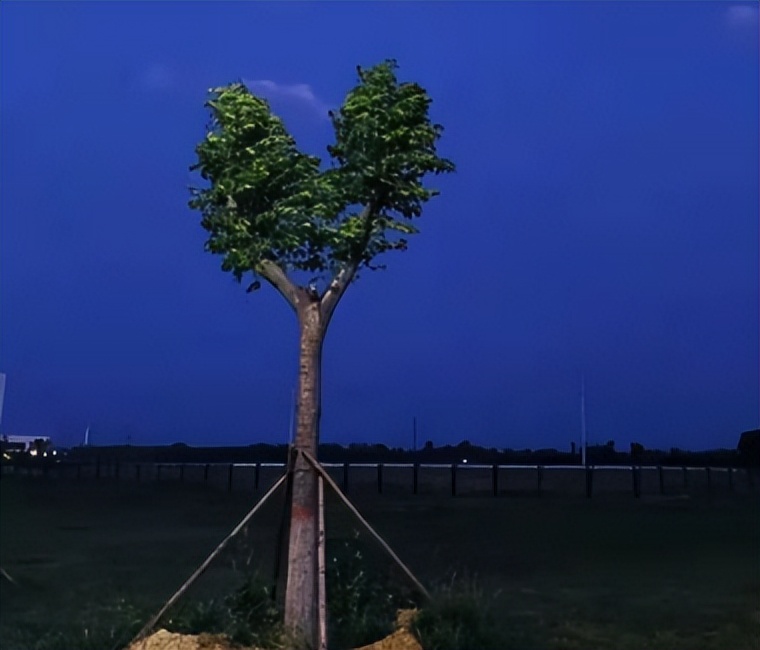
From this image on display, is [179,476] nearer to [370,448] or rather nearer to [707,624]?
[370,448]

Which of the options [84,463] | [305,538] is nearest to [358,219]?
[305,538]

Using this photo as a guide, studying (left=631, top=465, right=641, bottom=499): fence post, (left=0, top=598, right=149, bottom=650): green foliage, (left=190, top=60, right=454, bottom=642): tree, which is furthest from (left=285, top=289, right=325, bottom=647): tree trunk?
(left=631, top=465, right=641, bottom=499): fence post

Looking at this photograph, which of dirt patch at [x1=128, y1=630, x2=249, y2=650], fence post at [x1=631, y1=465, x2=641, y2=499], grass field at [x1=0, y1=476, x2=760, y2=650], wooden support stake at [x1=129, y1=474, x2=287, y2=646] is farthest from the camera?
fence post at [x1=631, y1=465, x2=641, y2=499]

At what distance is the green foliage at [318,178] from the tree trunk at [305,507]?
0.69 m

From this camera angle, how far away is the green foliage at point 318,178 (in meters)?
8.52

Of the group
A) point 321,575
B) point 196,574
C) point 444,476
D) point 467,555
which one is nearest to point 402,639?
point 321,575

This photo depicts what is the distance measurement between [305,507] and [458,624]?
152 cm

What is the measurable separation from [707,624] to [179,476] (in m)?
6.51

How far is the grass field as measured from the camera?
358 inches

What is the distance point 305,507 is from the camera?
830 cm

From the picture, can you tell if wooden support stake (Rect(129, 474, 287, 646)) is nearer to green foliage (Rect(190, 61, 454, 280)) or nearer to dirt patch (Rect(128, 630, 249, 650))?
dirt patch (Rect(128, 630, 249, 650))

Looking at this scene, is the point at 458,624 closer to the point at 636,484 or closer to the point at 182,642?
the point at 182,642

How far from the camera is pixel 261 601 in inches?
339

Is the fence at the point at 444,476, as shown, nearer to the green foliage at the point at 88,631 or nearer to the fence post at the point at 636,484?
the fence post at the point at 636,484
